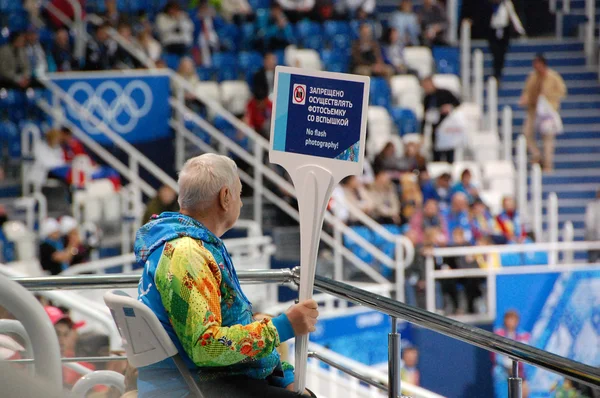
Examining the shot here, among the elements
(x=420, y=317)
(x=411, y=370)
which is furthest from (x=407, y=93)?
(x=420, y=317)

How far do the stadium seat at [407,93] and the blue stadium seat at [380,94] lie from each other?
4.8 inches

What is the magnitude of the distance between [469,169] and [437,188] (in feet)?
2.40

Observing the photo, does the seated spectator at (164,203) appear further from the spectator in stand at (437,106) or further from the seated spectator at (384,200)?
the spectator in stand at (437,106)

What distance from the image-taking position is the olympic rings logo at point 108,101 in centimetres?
1017

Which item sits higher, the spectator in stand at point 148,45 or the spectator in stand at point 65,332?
the spectator in stand at point 148,45

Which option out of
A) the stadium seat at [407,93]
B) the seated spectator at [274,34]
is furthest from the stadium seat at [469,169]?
the seated spectator at [274,34]

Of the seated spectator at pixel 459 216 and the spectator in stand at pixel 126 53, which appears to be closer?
the seated spectator at pixel 459 216

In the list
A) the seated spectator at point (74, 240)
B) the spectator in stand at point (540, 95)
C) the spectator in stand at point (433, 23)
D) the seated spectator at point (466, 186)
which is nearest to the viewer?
the seated spectator at point (74, 240)

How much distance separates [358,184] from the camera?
10.2 meters

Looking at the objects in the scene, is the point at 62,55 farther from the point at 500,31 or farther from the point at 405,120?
the point at 500,31

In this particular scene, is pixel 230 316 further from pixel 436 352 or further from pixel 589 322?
Answer: pixel 589 322

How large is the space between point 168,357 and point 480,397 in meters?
6.27

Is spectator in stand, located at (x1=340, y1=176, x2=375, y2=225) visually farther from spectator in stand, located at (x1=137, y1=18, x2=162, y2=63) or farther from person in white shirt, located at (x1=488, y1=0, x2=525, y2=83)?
person in white shirt, located at (x1=488, y1=0, x2=525, y2=83)

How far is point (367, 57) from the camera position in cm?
1266
